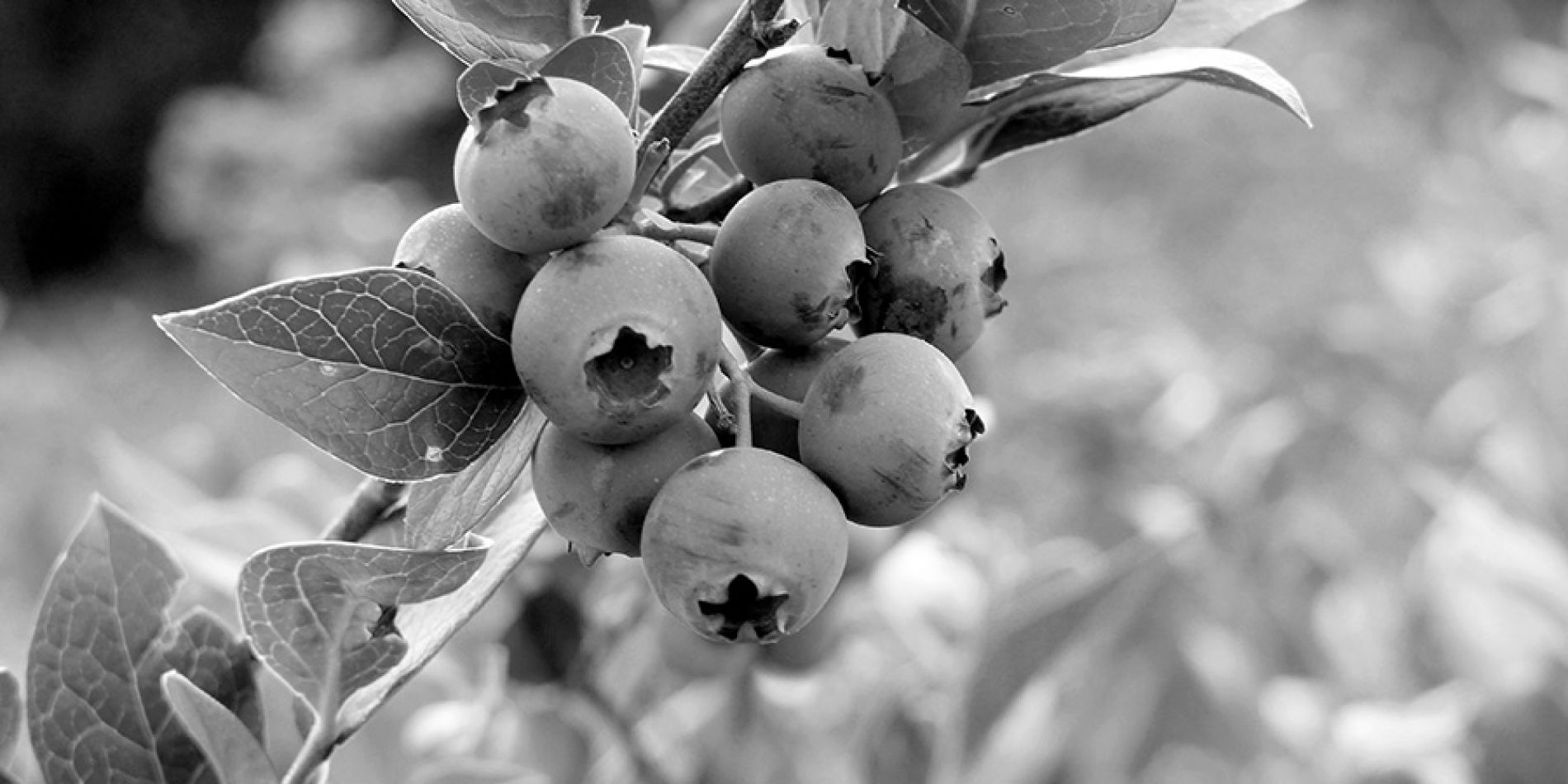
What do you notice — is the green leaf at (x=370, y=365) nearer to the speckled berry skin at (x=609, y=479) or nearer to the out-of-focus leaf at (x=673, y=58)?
the speckled berry skin at (x=609, y=479)

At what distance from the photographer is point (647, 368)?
1.77ft

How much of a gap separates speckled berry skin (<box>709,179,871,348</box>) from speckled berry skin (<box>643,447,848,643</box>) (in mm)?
60

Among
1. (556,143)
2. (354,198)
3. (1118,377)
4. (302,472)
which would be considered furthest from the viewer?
(354,198)

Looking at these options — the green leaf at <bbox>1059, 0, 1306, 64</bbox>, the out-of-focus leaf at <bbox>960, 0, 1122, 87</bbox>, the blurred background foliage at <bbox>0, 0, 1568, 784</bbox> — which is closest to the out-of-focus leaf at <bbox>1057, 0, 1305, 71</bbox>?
the green leaf at <bbox>1059, 0, 1306, 64</bbox>

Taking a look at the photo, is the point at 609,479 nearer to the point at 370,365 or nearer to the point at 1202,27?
the point at 370,365

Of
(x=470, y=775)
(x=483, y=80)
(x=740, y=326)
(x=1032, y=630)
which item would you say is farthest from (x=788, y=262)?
(x=1032, y=630)

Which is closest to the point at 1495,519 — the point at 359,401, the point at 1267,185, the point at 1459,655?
the point at 1459,655

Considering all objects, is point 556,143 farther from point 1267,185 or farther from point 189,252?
point 189,252

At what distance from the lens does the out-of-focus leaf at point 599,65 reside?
23.5 inches

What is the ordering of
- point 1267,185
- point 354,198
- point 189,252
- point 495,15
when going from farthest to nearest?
point 189,252 < point 1267,185 < point 354,198 < point 495,15

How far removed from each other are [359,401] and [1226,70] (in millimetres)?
398

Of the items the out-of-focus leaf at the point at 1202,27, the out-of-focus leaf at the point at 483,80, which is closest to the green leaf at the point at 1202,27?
the out-of-focus leaf at the point at 1202,27

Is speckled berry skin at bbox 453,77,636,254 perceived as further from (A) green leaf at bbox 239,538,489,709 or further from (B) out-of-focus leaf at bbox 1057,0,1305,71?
(B) out-of-focus leaf at bbox 1057,0,1305,71

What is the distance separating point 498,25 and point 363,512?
25cm
